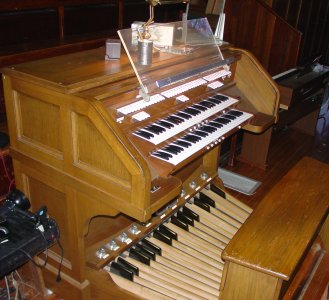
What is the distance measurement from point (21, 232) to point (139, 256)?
66 centimetres

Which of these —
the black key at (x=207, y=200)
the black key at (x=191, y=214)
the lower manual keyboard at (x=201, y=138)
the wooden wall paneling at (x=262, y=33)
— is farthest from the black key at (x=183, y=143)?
the wooden wall paneling at (x=262, y=33)

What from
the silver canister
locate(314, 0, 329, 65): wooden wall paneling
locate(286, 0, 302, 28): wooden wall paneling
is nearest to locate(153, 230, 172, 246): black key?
the silver canister

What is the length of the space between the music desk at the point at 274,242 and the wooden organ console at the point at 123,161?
0.09 meters

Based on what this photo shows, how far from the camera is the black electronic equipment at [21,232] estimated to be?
1719mm

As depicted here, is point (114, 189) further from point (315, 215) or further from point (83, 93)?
point (315, 215)

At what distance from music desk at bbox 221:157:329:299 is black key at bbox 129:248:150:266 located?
68cm

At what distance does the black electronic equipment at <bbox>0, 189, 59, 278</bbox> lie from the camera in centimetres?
172

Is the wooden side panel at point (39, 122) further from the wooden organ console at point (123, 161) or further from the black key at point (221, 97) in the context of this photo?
the black key at point (221, 97)

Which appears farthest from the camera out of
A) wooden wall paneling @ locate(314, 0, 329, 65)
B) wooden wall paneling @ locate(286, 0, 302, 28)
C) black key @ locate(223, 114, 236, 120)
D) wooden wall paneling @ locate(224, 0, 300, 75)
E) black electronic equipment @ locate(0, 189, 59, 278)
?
wooden wall paneling @ locate(314, 0, 329, 65)

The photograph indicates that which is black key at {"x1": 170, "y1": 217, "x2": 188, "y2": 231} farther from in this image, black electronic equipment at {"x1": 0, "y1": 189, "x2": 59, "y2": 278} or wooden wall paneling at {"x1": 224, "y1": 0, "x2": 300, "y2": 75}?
wooden wall paneling at {"x1": 224, "y1": 0, "x2": 300, "y2": 75}

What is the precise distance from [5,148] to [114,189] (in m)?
1.08

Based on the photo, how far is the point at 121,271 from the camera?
205 cm

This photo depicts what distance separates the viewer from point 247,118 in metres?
2.48

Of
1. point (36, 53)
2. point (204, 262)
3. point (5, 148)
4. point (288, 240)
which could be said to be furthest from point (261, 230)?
point (36, 53)
